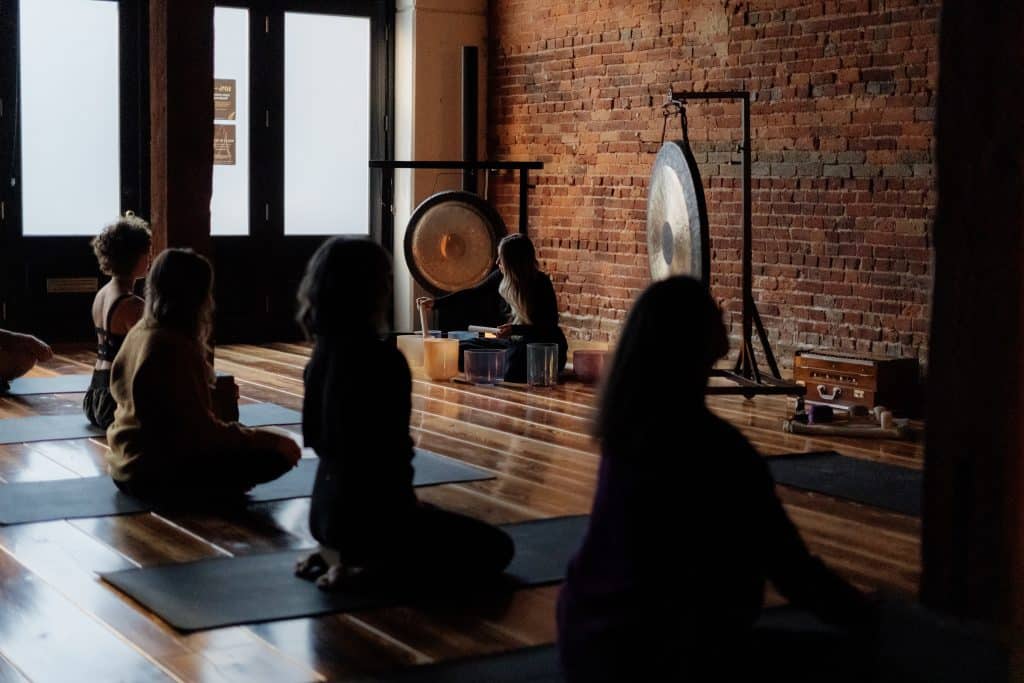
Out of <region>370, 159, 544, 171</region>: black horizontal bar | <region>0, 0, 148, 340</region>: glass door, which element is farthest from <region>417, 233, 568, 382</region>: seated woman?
<region>0, 0, 148, 340</region>: glass door

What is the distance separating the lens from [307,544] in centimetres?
408

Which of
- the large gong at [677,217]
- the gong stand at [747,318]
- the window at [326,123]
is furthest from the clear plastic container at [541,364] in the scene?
the window at [326,123]

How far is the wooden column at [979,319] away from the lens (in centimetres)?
312

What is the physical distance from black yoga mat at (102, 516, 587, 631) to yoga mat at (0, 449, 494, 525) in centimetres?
69

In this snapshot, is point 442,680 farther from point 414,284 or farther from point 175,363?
point 414,284

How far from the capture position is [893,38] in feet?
22.4

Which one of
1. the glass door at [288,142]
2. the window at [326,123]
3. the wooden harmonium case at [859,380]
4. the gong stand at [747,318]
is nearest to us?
the wooden harmonium case at [859,380]

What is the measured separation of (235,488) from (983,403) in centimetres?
231

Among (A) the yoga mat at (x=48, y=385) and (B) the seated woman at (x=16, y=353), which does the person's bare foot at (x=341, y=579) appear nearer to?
(A) the yoga mat at (x=48, y=385)

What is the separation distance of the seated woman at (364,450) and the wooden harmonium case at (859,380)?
124 inches

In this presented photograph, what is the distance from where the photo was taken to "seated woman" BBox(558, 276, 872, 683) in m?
2.33

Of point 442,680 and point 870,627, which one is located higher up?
point 870,627

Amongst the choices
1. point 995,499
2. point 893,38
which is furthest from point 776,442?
point 995,499

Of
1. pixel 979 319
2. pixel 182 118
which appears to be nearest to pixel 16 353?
pixel 182 118
